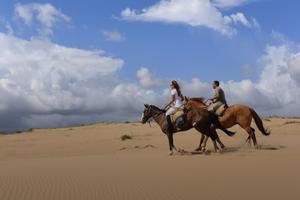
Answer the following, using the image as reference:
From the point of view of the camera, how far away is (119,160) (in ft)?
49.1

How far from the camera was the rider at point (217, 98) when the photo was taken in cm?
1827

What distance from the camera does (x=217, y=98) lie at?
18312 millimetres

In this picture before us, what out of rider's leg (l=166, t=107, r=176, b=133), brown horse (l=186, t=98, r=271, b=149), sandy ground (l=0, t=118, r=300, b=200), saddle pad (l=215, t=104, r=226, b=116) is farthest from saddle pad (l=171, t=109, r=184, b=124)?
sandy ground (l=0, t=118, r=300, b=200)

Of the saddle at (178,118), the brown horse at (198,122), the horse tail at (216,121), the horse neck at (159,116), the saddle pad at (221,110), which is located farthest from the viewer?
the saddle pad at (221,110)

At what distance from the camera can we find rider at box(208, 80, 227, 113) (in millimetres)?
18266

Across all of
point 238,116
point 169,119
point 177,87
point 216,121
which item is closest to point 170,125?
point 169,119

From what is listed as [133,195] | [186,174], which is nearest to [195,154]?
[186,174]

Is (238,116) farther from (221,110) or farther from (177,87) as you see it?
(177,87)

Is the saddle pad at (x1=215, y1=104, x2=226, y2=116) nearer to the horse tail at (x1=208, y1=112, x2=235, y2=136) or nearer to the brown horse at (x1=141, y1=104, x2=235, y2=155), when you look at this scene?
the horse tail at (x1=208, y1=112, x2=235, y2=136)

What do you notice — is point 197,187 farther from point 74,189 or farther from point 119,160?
point 119,160

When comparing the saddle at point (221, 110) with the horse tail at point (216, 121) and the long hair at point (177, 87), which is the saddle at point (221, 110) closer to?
the horse tail at point (216, 121)

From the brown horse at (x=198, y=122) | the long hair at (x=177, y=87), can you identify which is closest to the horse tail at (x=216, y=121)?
the brown horse at (x=198, y=122)

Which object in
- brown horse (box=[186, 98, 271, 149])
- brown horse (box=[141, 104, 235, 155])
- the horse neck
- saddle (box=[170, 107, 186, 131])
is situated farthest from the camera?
brown horse (box=[186, 98, 271, 149])

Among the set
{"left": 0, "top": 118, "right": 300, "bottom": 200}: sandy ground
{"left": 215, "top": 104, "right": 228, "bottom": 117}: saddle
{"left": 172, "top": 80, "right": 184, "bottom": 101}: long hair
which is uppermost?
{"left": 172, "top": 80, "right": 184, "bottom": 101}: long hair
